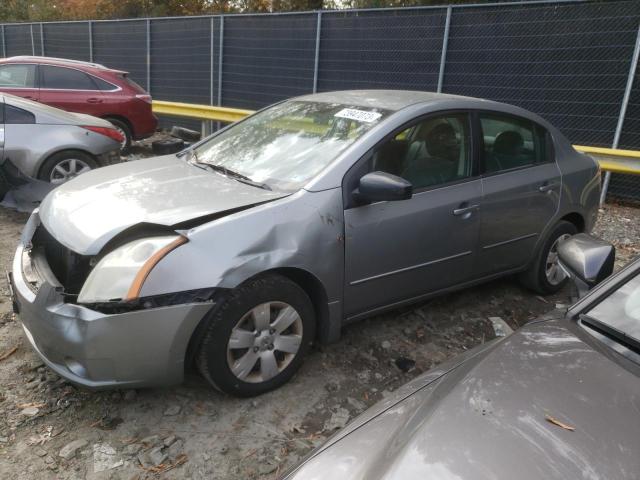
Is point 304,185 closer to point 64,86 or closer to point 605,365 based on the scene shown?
point 605,365

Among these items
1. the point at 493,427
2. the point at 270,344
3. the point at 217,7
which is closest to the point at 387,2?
the point at 217,7

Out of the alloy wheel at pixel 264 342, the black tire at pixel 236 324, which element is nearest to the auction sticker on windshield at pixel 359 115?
the black tire at pixel 236 324

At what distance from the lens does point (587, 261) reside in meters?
2.44

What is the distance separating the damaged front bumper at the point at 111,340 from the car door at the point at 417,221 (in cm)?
102

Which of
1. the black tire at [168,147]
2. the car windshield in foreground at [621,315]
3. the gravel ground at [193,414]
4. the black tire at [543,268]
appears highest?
the car windshield in foreground at [621,315]

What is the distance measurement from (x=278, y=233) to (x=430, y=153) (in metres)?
1.31

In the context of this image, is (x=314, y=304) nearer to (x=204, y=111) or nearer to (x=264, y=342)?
(x=264, y=342)

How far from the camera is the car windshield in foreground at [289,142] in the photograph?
3.31 metres

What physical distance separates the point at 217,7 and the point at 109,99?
15507 millimetres

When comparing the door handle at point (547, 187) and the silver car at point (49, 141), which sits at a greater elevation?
the door handle at point (547, 187)

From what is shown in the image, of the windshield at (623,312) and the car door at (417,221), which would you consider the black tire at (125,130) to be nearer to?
the car door at (417,221)

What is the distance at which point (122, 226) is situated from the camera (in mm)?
2773

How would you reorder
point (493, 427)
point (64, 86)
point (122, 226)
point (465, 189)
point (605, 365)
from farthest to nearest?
point (64, 86), point (465, 189), point (122, 226), point (605, 365), point (493, 427)

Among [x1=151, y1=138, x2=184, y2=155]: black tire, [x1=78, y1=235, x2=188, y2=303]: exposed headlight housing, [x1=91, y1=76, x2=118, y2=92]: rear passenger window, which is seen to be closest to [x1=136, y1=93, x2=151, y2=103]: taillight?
[x1=91, y1=76, x2=118, y2=92]: rear passenger window
